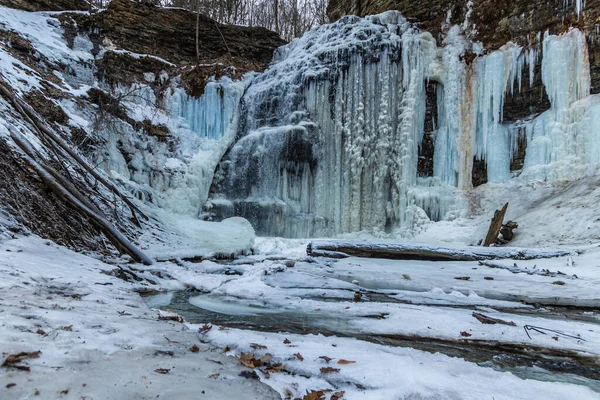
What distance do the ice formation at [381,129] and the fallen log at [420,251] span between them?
4.58 metres

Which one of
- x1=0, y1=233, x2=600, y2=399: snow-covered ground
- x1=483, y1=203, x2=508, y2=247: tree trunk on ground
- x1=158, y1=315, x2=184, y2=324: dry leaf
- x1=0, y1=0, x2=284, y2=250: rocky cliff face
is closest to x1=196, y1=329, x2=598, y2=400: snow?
x1=0, y1=233, x2=600, y2=399: snow-covered ground

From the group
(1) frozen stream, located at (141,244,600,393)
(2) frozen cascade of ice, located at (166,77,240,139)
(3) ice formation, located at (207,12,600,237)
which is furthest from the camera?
(2) frozen cascade of ice, located at (166,77,240,139)

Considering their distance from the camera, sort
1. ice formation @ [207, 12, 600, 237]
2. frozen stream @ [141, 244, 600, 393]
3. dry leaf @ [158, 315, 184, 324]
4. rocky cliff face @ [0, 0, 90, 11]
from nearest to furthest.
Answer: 1. frozen stream @ [141, 244, 600, 393]
2. dry leaf @ [158, 315, 184, 324]
3. ice formation @ [207, 12, 600, 237]
4. rocky cliff face @ [0, 0, 90, 11]

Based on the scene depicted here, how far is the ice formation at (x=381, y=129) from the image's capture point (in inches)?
422

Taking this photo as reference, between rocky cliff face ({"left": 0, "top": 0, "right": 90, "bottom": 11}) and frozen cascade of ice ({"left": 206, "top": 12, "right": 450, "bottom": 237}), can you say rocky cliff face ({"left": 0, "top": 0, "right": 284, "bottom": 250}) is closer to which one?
rocky cliff face ({"left": 0, "top": 0, "right": 90, "bottom": 11})

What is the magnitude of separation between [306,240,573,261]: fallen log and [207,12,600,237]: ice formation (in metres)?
4.58

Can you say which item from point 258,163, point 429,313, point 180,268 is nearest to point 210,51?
point 258,163

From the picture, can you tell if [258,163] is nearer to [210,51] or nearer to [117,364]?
[210,51]

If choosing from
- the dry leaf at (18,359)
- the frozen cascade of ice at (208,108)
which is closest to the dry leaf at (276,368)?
the dry leaf at (18,359)

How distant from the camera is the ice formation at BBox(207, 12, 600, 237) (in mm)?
10719

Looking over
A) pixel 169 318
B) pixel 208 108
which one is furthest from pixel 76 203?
pixel 208 108

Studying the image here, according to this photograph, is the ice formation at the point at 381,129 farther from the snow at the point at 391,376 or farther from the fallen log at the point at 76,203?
the snow at the point at 391,376

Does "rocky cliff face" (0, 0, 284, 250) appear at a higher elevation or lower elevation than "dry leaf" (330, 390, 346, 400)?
higher

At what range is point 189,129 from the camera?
14.5m
